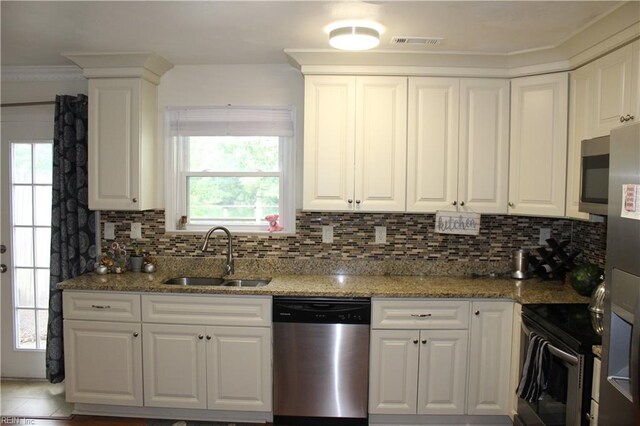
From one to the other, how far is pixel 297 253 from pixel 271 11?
5.22 ft

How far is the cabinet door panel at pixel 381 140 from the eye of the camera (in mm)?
2811

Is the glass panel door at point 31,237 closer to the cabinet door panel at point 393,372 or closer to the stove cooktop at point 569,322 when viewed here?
the cabinet door panel at point 393,372

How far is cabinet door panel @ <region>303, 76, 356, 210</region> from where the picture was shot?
111 inches

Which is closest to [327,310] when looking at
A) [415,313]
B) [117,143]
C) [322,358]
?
[322,358]

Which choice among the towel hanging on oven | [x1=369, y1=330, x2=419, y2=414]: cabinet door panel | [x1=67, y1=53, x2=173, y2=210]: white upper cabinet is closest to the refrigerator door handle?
the towel hanging on oven

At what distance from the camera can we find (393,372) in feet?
8.61

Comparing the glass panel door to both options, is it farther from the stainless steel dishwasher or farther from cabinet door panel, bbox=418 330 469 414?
cabinet door panel, bbox=418 330 469 414

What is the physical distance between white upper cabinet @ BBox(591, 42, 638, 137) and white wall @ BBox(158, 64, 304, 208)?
175 cm

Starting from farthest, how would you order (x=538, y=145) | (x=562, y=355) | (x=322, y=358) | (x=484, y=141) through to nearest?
(x=484, y=141)
(x=538, y=145)
(x=322, y=358)
(x=562, y=355)

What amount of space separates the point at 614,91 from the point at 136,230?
300cm

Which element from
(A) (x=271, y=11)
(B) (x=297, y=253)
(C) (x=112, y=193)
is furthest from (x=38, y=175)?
(A) (x=271, y=11)

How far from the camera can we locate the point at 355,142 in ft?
9.26

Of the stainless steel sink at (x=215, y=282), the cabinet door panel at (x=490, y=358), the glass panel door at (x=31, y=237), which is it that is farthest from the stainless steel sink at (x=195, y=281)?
the cabinet door panel at (x=490, y=358)

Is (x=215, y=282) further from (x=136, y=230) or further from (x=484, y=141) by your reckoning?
(x=484, y=141)
